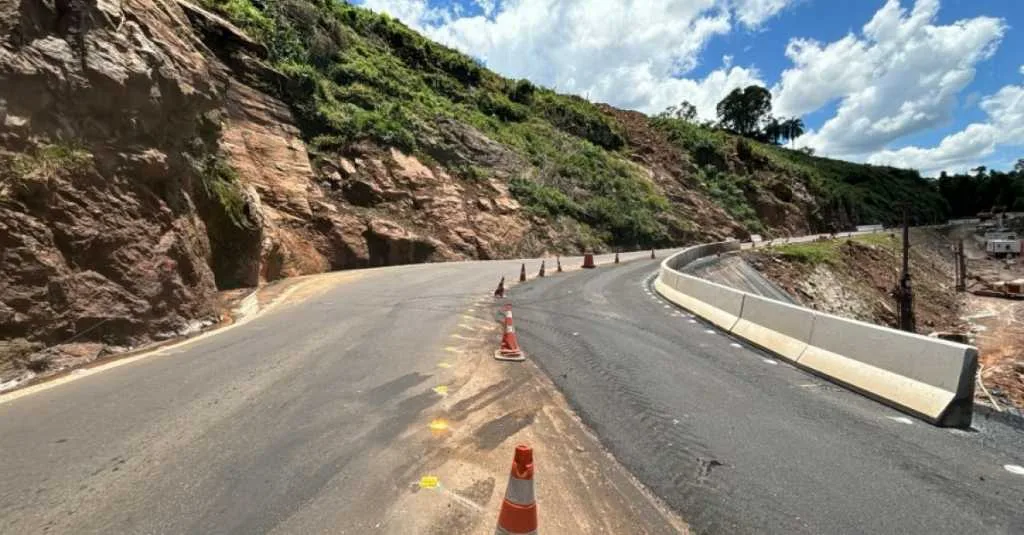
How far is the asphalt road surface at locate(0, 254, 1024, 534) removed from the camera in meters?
3.72

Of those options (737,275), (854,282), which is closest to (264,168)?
(737,275)

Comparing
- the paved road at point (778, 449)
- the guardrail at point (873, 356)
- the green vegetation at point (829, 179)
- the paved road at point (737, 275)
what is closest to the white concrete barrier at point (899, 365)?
the guardrail at point (873, 356)

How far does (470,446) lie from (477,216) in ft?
90.1

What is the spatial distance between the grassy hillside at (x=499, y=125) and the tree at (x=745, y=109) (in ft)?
188

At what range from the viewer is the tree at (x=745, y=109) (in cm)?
12729

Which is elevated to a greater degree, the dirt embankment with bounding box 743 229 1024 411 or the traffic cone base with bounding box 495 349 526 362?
the traffic cone base with bounding box 495 349 526 362

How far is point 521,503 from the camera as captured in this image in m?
3.08

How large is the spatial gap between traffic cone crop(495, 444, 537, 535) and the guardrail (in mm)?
4846

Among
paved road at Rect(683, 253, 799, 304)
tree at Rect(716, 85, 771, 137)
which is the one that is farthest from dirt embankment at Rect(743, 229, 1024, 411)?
tree at Rect(716, 85, 771, 137)

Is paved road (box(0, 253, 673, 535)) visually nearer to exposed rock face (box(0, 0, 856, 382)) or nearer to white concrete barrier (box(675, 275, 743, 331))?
exposed rock face (box(0, 0, 856, 382))

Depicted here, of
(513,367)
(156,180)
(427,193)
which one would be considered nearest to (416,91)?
(427,193)

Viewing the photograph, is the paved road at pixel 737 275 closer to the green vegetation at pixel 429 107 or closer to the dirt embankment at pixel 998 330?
the dirt embankment at pixel 998 330

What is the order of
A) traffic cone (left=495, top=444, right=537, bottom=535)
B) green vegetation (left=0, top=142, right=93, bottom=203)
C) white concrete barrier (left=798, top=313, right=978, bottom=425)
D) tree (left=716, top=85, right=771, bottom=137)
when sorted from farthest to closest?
tree (left=716, top=85, right=771, bottom=137) → green vegetation (left=0, top=142, right=93, bottom=203) → white concrete barrier (left=798, top=313, right=978, bottom=425) → traffic cone (left=495, top=444, right=537, bottom=535)

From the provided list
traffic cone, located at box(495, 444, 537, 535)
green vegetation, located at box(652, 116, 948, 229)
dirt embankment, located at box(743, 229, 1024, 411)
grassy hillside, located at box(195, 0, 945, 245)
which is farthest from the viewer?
green vegetation, located at box(652, 116, 948, 229)
